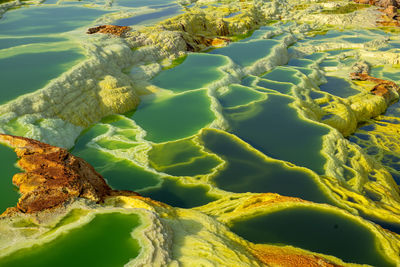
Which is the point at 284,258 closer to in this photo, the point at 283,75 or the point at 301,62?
the point at 283,75

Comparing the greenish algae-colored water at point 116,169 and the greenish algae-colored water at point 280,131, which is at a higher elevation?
the greenish algae-colored water at point 116,169

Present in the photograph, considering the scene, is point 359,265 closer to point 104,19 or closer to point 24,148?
point 24,148

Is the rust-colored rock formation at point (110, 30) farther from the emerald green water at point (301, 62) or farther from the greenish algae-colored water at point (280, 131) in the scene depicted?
the emerald green water at point (301, 62)

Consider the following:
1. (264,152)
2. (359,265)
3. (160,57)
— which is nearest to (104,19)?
(160,57)

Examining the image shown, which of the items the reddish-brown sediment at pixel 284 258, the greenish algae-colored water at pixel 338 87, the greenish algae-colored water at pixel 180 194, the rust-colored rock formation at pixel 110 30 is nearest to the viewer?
the reddish-brown sediment at pixel 284 258

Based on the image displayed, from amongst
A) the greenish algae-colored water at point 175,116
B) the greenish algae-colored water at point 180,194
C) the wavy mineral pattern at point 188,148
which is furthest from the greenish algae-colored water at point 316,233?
the greenish algae-colored water at point 175,116

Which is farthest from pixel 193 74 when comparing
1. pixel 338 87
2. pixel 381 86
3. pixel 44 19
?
pixel 44 19

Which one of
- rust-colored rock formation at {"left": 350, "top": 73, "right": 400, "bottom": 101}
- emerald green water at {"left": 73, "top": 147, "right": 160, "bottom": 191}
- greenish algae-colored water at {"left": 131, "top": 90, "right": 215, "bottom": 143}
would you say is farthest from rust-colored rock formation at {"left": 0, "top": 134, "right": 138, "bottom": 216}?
rust-colored rock formation at {"left": 350, "top": 73, "right": 400, "bottom": 101}
